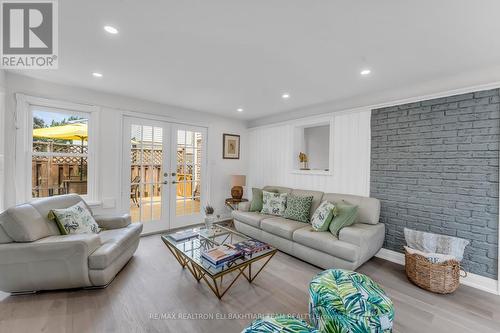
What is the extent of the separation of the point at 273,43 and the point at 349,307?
217 cm

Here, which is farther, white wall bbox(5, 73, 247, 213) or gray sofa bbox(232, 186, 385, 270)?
white wall bbox(5, 73, 247, 213)

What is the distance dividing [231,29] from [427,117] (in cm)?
262

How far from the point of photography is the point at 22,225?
6.48ft

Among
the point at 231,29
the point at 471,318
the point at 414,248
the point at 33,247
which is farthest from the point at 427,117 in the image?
the point at 33,247

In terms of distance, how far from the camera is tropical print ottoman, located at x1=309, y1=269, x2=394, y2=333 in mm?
1370

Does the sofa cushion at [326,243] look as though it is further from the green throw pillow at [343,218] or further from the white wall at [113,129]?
the white wall at [113,129]

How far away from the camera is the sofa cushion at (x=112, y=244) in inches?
81.7

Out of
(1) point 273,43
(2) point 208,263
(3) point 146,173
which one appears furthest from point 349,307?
(3) point 146,173

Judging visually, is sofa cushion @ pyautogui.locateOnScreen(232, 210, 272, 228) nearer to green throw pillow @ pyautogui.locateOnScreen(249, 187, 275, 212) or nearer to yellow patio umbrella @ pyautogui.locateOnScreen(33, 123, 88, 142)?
green throw pillow @ pyautogui.locateOnScreen(249, 187, 275, 212)

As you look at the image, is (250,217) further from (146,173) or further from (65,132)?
(65,132)

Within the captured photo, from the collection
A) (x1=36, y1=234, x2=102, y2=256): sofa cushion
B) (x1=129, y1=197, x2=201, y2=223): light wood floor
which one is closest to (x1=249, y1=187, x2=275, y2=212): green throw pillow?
(x1=129, y1=197, x2=201, y2=223): light wood floor

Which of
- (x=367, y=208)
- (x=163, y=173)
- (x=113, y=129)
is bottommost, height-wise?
(x=367, y=208)

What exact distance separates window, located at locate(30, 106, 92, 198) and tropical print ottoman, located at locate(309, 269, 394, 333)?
354 cm

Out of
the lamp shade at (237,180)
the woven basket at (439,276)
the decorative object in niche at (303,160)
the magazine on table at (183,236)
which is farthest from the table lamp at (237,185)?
the woven basket at (439,276)
